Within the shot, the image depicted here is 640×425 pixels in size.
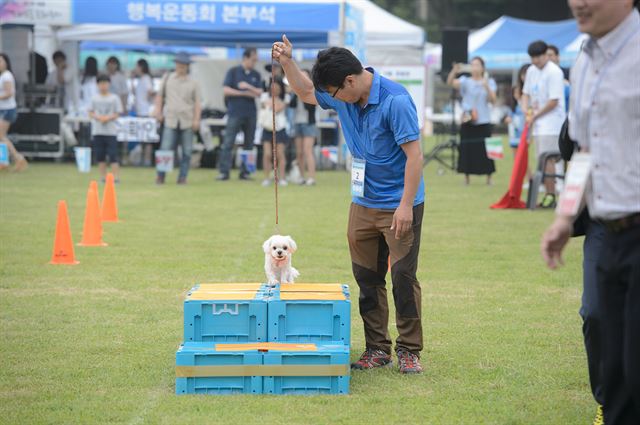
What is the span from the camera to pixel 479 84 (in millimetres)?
18031

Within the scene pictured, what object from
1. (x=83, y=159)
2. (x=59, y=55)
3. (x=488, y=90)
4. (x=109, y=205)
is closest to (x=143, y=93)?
(x=59, y=55)

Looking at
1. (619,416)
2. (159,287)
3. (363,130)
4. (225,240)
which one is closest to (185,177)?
(225,240)

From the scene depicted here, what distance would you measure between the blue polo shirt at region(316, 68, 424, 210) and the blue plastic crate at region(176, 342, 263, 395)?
3.95ft

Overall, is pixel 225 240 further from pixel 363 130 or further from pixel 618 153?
pixel 618 153

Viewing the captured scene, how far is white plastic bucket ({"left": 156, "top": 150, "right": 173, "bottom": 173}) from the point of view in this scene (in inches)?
715

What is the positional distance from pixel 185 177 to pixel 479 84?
545 cm

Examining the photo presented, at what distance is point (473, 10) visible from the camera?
65438 millimetres

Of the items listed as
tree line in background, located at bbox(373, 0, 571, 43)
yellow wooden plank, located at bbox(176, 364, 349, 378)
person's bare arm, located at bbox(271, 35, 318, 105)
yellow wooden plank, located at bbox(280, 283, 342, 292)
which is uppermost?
tree line in background, located at bbox(373, 0, 571, 43)

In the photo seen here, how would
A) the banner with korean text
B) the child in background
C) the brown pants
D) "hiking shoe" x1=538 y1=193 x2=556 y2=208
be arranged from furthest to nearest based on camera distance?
the banner with korean text < the child in background < "hiking shoe" x1=538 y1=193 x2=556 y2=208 < the brown pants

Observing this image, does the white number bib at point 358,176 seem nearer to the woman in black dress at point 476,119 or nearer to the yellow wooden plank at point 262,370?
the yellow wooden plank at point 262,370

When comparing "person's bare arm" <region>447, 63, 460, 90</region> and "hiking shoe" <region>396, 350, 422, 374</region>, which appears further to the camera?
"person's bare arm" <region>447, 63, 460, 90</region>

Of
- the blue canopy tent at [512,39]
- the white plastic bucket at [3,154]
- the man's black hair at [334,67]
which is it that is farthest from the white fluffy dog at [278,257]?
the blue canopy tent at [512,39]

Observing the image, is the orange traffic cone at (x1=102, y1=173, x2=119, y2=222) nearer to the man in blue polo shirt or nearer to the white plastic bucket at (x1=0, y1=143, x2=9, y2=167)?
the white plastic bucket at (x1=0, y1=143, x2=9, y2=167)

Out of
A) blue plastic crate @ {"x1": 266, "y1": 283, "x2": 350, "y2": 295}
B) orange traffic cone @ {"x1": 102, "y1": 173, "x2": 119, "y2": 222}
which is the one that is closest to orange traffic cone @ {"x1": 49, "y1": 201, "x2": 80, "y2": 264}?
orange traffic cone @ {"x1": 102, "y1": 173, "x2": 119, "y2": 222}
